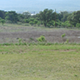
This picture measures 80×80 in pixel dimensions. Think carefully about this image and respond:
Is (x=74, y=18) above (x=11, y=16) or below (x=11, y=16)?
below

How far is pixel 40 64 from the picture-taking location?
541 centimetres

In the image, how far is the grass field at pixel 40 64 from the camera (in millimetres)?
4387

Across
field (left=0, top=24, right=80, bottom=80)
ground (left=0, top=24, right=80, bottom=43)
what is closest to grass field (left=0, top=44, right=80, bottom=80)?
field (left=0, top=24, right=80, bottom=80)

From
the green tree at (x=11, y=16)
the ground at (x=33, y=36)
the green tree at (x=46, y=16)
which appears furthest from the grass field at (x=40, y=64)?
the green tree at (x=11, y=16)

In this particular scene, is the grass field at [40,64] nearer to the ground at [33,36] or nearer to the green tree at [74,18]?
the ground at [33,36]

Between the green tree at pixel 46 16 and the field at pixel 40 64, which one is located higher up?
the green tree at pixel 46 16

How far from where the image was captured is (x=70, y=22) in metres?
36.9

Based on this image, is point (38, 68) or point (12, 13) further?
point (12, 13)

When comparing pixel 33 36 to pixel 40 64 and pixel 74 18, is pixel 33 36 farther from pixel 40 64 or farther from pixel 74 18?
pixel 74 18

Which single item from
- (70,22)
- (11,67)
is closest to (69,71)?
(11,67)

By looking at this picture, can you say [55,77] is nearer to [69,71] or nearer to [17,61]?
[69,71]

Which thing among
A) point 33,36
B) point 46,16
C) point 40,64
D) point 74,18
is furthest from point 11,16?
→ point 40,64

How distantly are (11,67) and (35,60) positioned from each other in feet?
3.93

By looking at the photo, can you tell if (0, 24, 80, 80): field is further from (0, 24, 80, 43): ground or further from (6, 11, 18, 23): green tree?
(6, 11, 18, 23): green tree
